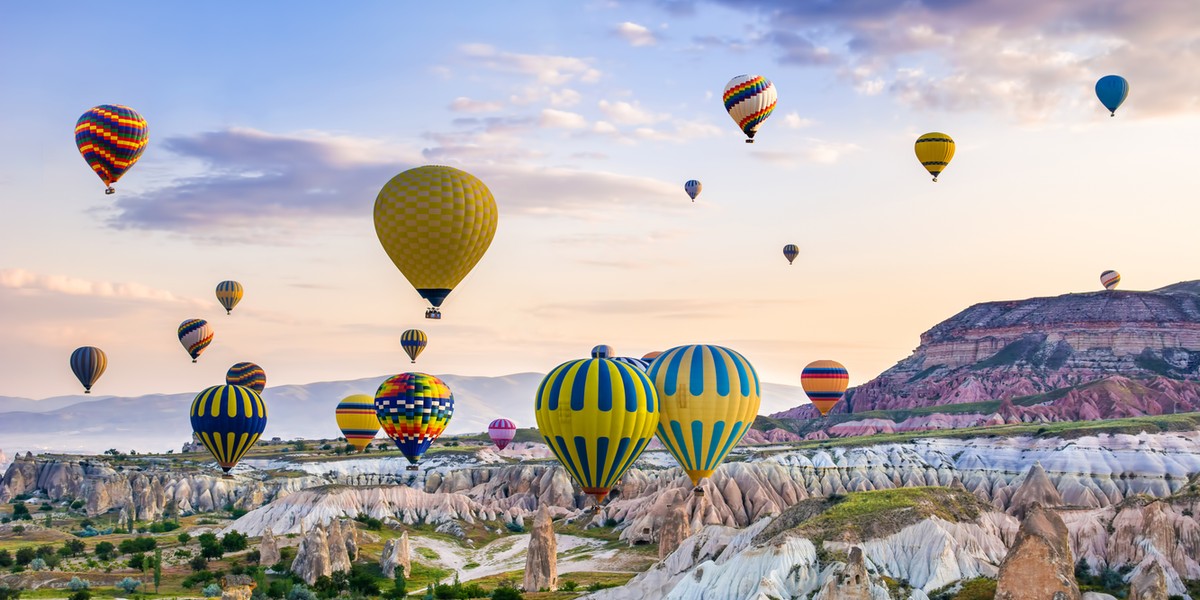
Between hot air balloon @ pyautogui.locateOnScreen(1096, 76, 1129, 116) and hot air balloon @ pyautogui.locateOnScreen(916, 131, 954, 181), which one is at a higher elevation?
hot air balloon @ pyautogui.locateOnScreen(1096, 76, 1129, 116)

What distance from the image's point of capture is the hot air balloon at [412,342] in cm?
16438

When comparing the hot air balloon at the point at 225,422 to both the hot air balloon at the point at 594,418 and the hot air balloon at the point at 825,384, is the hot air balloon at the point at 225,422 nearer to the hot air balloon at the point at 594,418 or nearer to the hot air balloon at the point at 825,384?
the hot air balloon at the point at 594,418

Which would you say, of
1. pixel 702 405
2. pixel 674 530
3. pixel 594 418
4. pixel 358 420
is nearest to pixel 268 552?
pixel 674 530

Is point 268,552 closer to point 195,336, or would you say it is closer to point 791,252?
point 195,336

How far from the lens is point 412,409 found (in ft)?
354

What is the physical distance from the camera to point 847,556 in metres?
64.1

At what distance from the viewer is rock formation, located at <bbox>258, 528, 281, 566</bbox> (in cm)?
9399

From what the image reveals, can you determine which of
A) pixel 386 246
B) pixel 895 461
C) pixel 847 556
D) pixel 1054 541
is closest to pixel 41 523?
pixel 386 246

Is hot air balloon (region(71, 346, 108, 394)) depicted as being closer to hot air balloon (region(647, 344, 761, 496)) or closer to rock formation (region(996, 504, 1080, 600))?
hot air balloon (region(647, 344, 761, 496))

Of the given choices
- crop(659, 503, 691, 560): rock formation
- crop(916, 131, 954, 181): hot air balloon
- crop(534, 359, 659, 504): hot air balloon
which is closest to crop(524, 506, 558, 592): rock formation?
crop(534, 359, 659, 504): hot air balloon

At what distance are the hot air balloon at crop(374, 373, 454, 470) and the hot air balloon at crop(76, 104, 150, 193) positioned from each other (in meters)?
29.7

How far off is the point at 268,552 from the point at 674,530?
3266cm

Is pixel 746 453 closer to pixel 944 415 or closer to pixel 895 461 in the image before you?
pixel 895 461

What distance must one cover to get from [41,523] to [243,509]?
2227 centimetres
